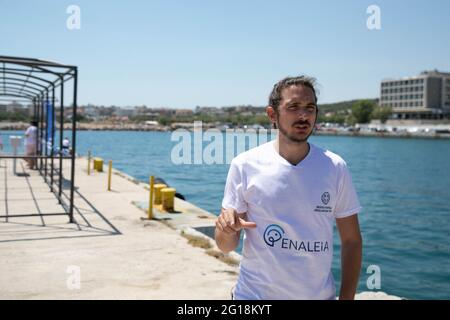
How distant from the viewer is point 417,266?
13.1m

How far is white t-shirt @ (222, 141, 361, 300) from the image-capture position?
2.42m

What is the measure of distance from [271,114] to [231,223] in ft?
2.31

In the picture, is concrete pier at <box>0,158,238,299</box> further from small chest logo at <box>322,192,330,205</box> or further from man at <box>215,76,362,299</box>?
small chest logo at <box>322,192,330,205</box>

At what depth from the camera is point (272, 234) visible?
2434 millimetres

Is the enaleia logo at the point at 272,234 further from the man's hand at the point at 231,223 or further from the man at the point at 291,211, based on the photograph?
the man's hand at the point at 231,223

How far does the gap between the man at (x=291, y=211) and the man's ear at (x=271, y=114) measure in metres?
0.04

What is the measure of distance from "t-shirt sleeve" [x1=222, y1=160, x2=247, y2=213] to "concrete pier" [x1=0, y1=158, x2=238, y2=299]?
3.61 m

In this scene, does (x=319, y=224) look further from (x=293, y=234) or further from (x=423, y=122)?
(x=423, y=122)

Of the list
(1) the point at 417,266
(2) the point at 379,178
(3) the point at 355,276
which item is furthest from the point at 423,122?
(3) the point at 355,276

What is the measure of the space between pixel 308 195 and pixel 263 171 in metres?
0.27

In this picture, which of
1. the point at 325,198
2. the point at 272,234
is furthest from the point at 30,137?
the point at 325,198

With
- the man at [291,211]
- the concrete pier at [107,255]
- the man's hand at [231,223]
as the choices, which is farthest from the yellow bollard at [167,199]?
the man's hand at [231,223]

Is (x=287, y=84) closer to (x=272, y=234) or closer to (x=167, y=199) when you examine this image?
(x=272, y=234)

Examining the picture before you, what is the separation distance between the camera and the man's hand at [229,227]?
7.80 ft
